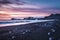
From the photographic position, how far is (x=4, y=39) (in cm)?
185

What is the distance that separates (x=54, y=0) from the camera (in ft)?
6.21

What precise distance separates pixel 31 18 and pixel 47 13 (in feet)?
0.88

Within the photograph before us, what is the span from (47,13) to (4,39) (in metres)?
0.79

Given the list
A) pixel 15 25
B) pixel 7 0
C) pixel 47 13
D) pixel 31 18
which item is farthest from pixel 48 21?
pixel 7 0

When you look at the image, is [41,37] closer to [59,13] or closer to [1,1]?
[59,13]

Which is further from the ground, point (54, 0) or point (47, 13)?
point (54, 0)

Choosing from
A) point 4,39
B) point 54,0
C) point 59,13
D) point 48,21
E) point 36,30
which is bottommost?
point 4,39

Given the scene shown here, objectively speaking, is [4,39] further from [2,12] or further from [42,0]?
[42,0]

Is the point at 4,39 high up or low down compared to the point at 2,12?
down

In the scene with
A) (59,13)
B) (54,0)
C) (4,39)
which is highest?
(54,0)

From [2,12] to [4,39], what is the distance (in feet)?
1.40

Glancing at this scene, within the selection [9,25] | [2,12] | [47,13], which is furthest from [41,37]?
[2,12]

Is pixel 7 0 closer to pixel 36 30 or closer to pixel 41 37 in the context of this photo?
pixel 36 30

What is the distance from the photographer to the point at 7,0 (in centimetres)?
190
